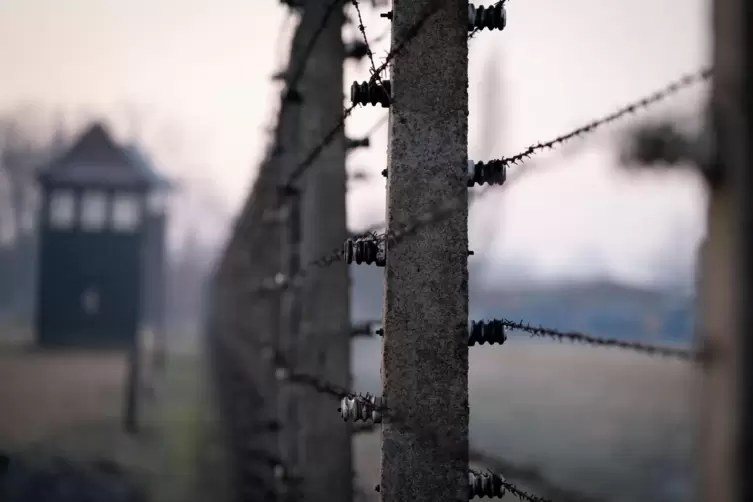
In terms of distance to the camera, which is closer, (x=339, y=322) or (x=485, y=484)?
(x=485, y=484)

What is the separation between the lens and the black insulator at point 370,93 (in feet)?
7.82

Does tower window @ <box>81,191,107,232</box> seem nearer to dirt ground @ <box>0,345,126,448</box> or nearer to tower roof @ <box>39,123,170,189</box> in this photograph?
tower roof @ <box>39,123,170,189</box>

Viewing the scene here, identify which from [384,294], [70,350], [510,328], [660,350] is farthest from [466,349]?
[70,350]

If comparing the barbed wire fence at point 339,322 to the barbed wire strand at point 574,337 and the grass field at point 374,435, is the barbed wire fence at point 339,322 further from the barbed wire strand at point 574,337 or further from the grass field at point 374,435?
the grass field at point 374,435

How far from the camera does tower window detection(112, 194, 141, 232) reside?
25.2 m

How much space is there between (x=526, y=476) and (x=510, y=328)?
44cm

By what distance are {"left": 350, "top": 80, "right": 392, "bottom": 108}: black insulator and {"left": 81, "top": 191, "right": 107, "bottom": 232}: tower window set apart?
24.3 meters

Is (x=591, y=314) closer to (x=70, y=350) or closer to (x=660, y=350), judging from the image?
(x=70, y=350)

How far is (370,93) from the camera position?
7.84ft

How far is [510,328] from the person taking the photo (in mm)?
2328

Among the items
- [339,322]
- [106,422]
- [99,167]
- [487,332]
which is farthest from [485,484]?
[99,167]

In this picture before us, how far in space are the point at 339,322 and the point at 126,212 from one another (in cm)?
2280

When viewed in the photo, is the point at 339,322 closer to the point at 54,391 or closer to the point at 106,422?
the point at 106,422

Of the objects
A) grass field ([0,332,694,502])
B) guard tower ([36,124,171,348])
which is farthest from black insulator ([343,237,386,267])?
guard tower ([36,124,171,348])
